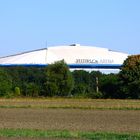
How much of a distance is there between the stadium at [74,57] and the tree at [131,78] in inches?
2704

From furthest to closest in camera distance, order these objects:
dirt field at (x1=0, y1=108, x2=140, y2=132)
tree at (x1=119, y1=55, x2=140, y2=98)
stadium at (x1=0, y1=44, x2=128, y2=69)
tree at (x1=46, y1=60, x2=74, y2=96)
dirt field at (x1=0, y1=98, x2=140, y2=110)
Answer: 1. stadium at (x1=0, y1=44, x2=128, y2=69)
2. tree at (x1=46, y1=60, x2=74, y2=96)
3. tree at (x1=119, y1=55, x2=140, y2=98)
4. dirt field at (x1=0, y1=98, x2=140, y2=110)
5. dirt field at (x1=0, y1=108, x2=140, y2=132)

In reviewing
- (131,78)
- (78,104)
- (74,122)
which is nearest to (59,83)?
(131,78)

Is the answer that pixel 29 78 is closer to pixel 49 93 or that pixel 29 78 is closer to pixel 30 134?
pixel 49 93

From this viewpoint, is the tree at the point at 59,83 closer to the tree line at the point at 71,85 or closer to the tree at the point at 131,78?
the tree line at the point at 71,85

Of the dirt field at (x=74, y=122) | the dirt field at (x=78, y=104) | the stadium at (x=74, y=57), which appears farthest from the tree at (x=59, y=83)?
the stadium at (x=74, y=57)

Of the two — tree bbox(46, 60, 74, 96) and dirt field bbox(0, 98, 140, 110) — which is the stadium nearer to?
tree bbox(46, 60, 74, 96)

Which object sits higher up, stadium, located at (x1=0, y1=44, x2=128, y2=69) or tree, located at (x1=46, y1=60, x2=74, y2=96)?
stadium, located at (x1=0, y1=44, x2=128, y2=69)

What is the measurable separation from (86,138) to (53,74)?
67205mm

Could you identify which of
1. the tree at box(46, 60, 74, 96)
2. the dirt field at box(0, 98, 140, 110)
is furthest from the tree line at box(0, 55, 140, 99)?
the dirt field at box(0, 98, 140, 110)

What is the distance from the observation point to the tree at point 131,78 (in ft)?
244

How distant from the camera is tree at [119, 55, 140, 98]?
74.4m

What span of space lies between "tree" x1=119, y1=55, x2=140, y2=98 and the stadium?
68673 mm

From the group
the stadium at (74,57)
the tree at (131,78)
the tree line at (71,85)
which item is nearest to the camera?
the tree at (131,78)

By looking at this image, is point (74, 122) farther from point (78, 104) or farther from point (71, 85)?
point (71, 85)
